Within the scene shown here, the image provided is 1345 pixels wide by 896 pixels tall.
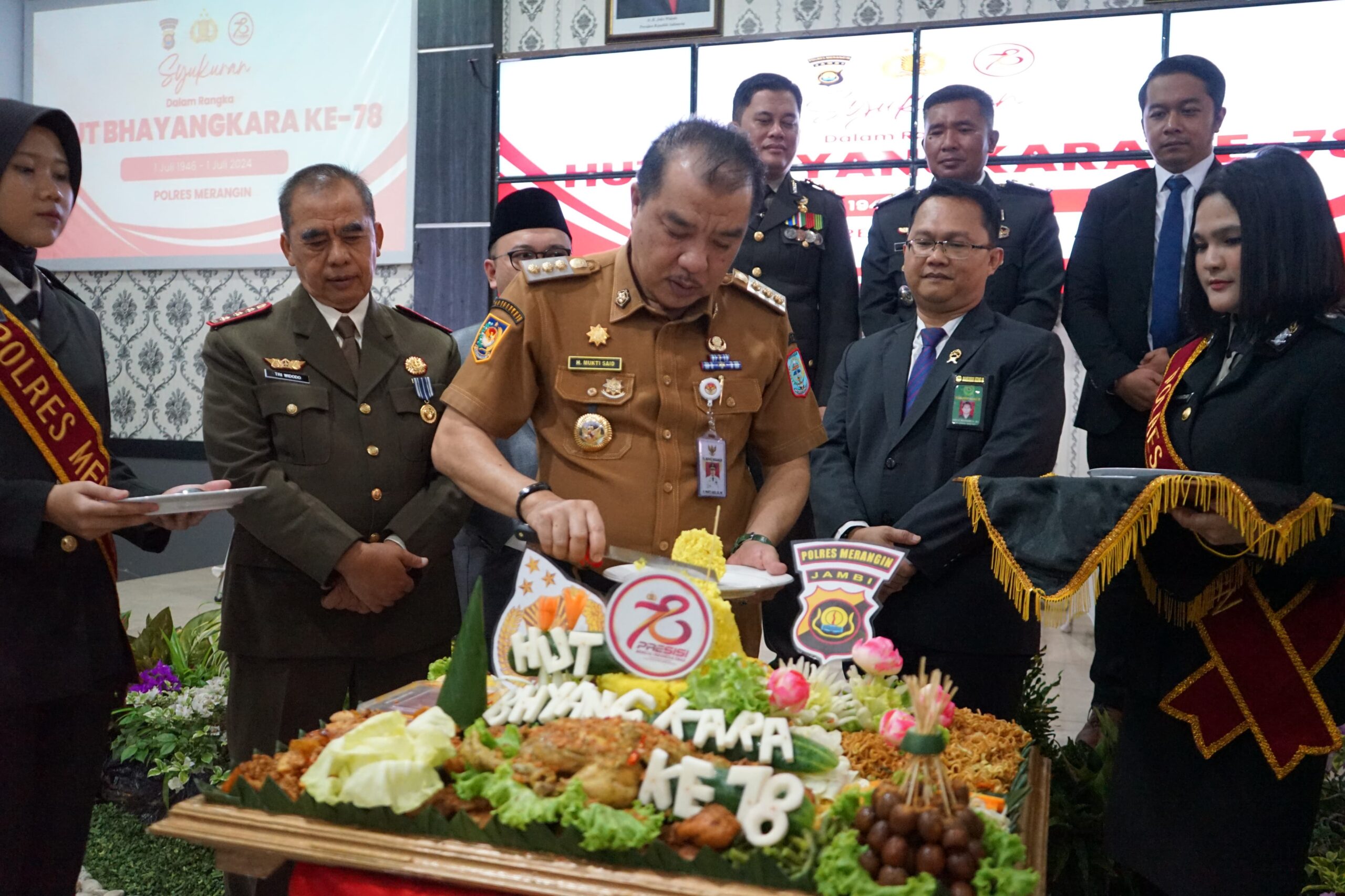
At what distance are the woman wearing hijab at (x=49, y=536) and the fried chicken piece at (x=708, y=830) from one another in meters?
1.18

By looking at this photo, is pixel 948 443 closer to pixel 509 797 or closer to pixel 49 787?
pixel 509 797

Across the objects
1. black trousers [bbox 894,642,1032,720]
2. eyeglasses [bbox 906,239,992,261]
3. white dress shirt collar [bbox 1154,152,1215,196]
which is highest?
white dress shirt collar [bbox 1154,152,1215,196]

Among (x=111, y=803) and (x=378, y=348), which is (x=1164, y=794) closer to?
(x=378, y=348)

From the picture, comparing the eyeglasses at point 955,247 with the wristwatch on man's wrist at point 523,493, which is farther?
the eyeglasses at point 955,247

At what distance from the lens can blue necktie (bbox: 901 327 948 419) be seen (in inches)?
98.8

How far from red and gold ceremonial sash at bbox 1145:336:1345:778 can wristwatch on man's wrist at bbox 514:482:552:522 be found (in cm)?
111

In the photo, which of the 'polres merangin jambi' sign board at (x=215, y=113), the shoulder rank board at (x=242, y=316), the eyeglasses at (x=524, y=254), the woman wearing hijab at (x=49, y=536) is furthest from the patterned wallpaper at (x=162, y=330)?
the woman wearing hijab at (x=49, y=536)

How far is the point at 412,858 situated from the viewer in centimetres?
129

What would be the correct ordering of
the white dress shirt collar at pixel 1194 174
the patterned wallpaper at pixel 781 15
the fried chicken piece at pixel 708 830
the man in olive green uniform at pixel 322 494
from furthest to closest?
Answer: 1. the patterned wallpaper at pixel 781 15
2. the white dress shirt collar at pixel 1194 174
3. the man in olive green uniform at pixel 322 494
4. the fried chicken piece at pixel 708 830

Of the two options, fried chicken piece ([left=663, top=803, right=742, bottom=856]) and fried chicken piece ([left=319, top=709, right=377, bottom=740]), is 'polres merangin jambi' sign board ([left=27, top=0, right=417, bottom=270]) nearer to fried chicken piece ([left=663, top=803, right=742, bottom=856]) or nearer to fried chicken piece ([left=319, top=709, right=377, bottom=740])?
fried chicken piece ([left=319, top=709, right=377, bottom=740])

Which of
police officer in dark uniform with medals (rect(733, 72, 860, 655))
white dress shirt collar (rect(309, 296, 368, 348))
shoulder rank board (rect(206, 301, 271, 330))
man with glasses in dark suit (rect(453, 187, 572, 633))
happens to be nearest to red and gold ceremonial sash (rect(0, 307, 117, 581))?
shoulder rank board (rect(206, 301, 271, 330))

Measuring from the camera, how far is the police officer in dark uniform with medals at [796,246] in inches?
128

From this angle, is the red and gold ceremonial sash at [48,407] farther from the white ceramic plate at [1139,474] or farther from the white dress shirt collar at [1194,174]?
the white dress shirt collar at [1194,174]

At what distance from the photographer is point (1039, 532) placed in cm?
178
